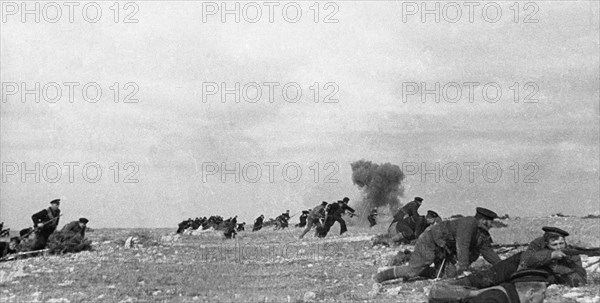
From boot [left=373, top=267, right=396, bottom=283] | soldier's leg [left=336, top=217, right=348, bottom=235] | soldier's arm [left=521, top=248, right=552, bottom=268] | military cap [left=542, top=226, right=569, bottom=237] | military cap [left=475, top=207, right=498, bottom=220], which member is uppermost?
military cap [left=475, top=207, right=498, bottom=220]

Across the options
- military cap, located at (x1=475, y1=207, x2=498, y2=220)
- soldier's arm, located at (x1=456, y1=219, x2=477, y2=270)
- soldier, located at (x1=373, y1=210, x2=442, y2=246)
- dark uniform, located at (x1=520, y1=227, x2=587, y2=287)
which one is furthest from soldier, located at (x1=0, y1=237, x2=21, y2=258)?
dark uniform, located at (x1=520, y1=227, x2=587, y2=287)

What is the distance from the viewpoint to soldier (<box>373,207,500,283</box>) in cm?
1015

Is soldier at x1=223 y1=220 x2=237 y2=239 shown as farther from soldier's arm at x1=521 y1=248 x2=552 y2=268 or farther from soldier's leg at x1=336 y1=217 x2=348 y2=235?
soldier's arm at x1=521 y1=248 x2=552 y2=268

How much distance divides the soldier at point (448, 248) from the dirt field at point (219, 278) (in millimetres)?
250

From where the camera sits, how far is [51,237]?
66.3 ft

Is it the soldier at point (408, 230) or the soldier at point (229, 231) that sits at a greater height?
the soldier at point (408, 230)

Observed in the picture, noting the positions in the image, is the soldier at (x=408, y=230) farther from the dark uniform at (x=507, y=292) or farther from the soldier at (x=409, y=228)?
the dark uniform at (x=507, y=292)

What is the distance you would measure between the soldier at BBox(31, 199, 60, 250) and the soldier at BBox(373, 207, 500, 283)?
42.0 feet

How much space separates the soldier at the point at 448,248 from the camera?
10148mm

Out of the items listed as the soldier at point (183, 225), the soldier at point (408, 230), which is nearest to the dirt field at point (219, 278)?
the soldier at point (408, 230)

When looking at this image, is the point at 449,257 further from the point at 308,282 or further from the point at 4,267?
the point at 4,267

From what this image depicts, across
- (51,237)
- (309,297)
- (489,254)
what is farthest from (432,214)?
(51,237)

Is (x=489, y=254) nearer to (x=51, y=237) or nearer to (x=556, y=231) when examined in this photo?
(x=556, y=231)

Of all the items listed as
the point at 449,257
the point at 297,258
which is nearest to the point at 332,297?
the point at 449,257
